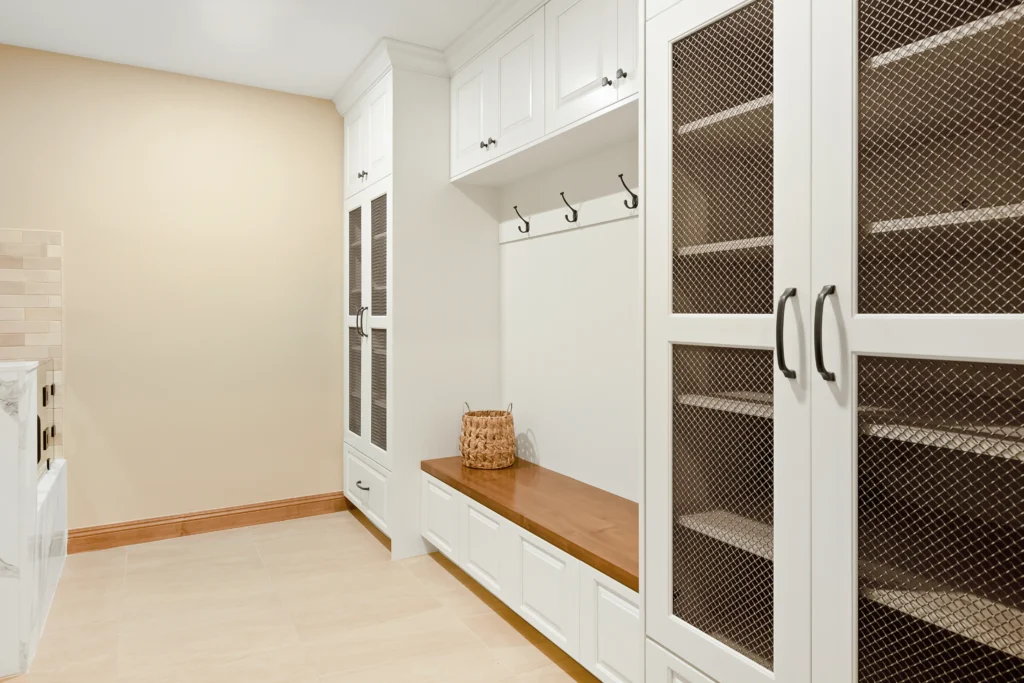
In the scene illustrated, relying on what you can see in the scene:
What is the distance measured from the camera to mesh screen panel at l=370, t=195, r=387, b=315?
3318 mm

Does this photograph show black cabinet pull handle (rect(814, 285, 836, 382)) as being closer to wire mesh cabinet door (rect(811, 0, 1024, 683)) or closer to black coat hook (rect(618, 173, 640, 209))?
wire mesh cabinet door (rect(811, 0, 1024, 683))

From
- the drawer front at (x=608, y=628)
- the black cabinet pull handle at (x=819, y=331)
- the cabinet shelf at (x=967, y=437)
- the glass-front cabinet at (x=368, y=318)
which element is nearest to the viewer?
the cabinet shelf at (x=967, y=437)

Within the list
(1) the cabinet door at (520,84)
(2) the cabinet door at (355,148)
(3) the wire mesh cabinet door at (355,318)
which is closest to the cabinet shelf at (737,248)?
(1) the cabinet door at (520,84)

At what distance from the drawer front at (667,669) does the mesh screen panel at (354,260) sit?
2.55 metres

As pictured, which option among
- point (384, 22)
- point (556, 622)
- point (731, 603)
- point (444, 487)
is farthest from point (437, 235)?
point (731, 603)

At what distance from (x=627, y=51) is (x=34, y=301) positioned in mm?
3028

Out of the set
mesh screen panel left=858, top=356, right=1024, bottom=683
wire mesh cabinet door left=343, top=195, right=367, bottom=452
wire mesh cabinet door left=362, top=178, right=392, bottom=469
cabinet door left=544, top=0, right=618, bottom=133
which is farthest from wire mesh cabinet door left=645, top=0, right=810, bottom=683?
wire mesh cabinet door left=343, top=195, right=367, bottom=452

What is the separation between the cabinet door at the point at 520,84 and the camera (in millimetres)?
2551

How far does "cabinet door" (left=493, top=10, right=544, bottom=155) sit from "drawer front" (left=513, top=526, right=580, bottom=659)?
1.56m

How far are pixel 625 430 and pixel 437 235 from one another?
136cm

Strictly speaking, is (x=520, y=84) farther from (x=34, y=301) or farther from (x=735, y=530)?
(x=34, y=301)

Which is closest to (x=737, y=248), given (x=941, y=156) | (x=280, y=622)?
(x=941, y=156)

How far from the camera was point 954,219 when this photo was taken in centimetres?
106

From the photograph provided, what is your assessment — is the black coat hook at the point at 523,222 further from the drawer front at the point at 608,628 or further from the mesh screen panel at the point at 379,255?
the drawer front at the point at 608,628
